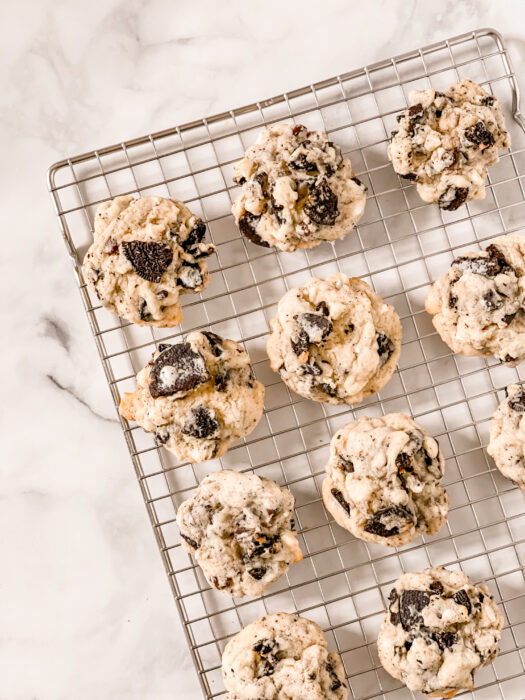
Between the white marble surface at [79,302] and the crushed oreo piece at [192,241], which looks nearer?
the crushed oreo piece at [192,241]

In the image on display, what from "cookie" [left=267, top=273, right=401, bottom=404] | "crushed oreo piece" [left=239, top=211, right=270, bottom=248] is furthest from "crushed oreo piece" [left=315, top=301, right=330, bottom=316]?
"crushed oreo piece" [left=239, top=211, right=270, bottom=248]

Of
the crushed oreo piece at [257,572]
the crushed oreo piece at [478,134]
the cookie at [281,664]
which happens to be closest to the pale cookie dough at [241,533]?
the crushed oreo piece at [257,572]

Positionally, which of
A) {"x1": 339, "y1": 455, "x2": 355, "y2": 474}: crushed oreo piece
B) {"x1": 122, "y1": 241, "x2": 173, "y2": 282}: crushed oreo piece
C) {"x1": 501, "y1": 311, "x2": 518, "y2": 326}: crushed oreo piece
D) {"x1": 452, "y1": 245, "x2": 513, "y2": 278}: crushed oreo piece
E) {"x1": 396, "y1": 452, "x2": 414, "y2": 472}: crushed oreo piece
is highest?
{"x1": 122, "y1": 241, "x2": 173, "y2": 282}: crushed oreo piece

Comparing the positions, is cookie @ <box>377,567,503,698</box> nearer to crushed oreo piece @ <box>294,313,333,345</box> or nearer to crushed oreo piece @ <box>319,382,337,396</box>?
crushed oreo piece @ <box>319,382,337,396</box>

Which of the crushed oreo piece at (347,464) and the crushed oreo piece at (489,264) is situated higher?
the crushed oreo piece at (489,264)

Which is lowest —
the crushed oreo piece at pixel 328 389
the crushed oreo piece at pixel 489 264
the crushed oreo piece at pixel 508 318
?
the crushed oreo piece at pixel 328 389

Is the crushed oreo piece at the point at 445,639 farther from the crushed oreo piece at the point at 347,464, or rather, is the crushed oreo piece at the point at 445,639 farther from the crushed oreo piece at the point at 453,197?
the crushed oreo piece at the point at 453,197

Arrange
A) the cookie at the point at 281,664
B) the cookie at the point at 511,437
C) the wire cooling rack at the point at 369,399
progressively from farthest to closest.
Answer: the wire cooling rack at the point at 369,399 < the cookie at the point at 511,437 < the cookie at the point at 281,664

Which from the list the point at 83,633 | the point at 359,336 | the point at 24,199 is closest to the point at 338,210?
the point at 359,336
